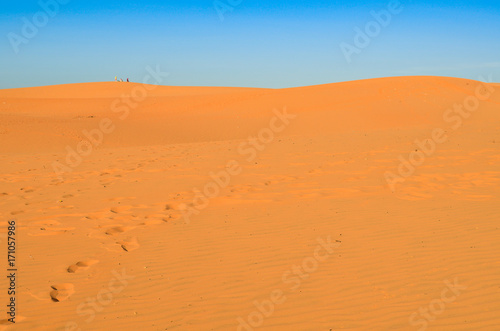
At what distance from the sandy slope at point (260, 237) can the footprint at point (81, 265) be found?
31 millimetres

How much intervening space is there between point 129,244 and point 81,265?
804mm

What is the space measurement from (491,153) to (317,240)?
8.74m

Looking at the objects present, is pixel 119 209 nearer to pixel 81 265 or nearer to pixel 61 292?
pixel 81 265

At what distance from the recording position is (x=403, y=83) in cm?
3170

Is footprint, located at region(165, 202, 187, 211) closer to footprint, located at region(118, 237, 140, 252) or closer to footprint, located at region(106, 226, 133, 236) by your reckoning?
footprint, located at region(106, 226, 133, 236)

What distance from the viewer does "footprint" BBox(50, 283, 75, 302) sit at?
4418 millimetres

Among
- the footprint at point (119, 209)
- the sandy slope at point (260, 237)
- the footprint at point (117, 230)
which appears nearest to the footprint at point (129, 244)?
the sandy slope at point (260, 237)

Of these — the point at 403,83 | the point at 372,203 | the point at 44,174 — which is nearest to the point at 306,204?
the point at 372,203

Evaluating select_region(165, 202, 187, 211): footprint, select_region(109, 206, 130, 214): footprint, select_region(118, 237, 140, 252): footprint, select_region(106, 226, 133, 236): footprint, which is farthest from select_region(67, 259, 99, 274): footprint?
select_region(165, 202, 187, 211): footprint

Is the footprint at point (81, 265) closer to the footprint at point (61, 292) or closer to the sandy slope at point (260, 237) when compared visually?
the sandy slope at point (260, 237)

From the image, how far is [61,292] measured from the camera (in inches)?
179

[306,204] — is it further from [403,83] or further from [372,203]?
[403,83]

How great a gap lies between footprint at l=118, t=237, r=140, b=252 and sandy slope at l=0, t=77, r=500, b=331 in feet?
0.13

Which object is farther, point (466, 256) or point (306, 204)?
point (306, 204)
